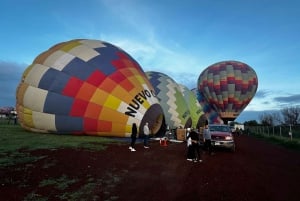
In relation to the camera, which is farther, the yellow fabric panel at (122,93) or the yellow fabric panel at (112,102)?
the yellow fabric panel at (122,93)

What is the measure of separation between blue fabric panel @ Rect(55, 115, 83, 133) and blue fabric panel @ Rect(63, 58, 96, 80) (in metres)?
2.41

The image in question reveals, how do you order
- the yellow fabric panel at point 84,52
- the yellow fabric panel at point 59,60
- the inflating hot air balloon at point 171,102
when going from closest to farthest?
the yellow fabric panel at point 59,60
the yellow fabric panel at point 84,52
the inflating hot air balloon at point 171,102

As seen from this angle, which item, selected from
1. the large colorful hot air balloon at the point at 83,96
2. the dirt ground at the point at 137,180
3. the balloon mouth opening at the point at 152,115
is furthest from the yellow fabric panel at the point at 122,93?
the dirt ground at the point at 137,180

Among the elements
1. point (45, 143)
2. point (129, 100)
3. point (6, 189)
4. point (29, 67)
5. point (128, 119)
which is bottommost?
point (6, 189)

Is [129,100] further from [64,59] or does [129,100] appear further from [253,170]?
[253,170]

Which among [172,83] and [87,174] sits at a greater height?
[172,83]

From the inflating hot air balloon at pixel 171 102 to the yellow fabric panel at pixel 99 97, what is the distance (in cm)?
1125

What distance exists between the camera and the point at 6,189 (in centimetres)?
721

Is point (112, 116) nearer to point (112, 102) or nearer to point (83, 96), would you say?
point (112, 102)

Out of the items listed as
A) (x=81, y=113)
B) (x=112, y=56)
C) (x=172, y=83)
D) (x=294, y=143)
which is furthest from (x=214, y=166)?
(x=172, y=83)

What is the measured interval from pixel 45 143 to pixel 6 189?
735cm

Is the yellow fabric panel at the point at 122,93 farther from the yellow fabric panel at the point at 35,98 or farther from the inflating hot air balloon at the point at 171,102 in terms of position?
the inflating hot air balloon at the point at 171,102

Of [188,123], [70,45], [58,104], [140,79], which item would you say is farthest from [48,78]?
[188,123]

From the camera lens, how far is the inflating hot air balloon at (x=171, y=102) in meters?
28.5
